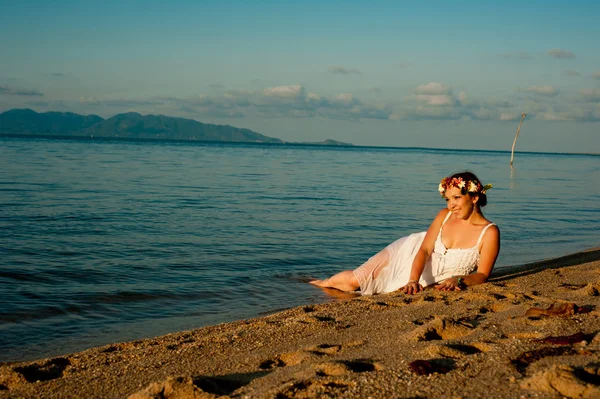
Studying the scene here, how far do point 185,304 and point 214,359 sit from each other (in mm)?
3093

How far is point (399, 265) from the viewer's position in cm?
793

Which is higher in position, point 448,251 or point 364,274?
point 448,251

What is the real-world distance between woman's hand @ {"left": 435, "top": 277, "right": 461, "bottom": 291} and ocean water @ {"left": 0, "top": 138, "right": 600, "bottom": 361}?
5.67ft

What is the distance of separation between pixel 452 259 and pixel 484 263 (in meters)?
0.41

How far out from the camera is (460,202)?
7.16 m

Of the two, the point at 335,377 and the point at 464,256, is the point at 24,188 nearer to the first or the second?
the point at 464,256

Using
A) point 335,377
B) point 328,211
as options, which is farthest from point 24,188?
point 335,377

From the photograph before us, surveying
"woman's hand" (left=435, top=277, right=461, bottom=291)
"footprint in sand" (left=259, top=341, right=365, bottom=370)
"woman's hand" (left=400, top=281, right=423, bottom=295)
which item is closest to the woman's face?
"woman's hand" (left=435, top=277, right=461, bottom=291)

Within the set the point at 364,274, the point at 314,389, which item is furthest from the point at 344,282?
the point at 314,389

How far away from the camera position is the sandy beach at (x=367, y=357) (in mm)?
3453

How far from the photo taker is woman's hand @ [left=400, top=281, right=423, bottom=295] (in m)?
7.29

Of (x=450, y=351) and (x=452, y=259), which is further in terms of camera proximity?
(x=452, y=259)

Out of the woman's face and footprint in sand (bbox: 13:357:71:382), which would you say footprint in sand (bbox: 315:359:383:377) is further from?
the woman's face

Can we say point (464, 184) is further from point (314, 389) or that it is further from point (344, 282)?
point (314, 389)
